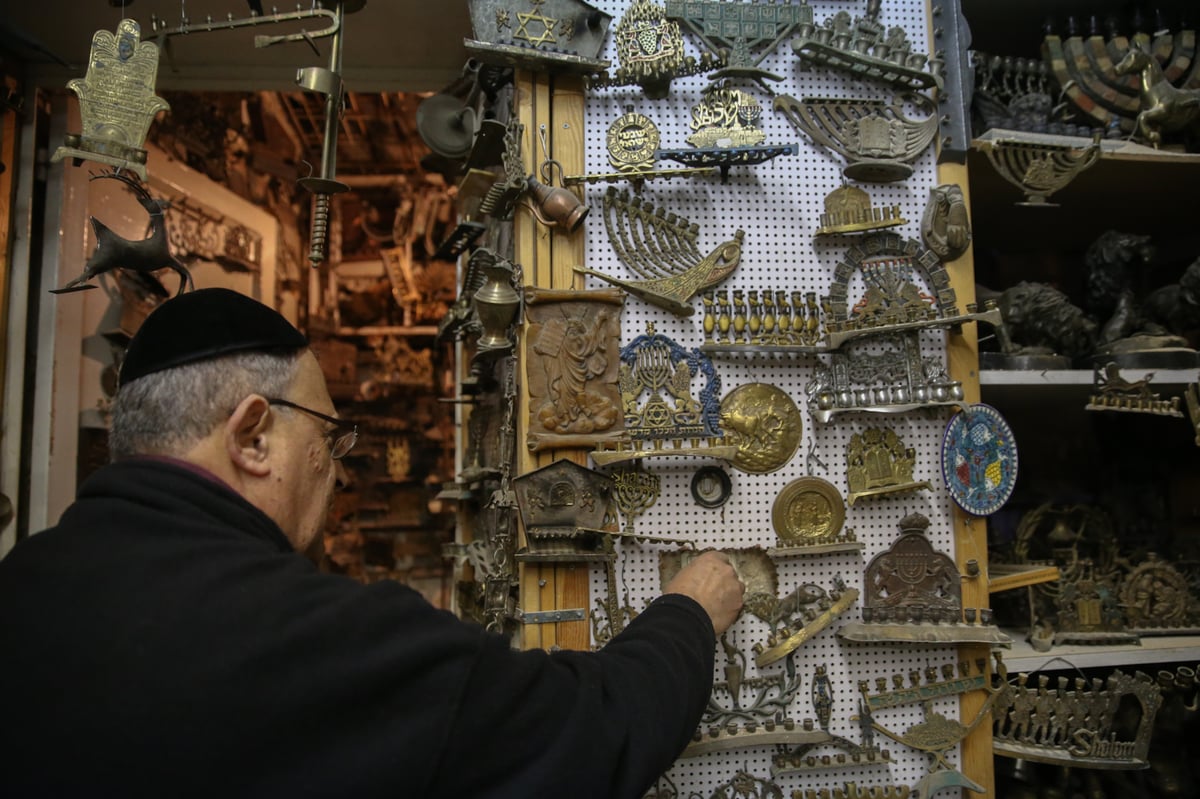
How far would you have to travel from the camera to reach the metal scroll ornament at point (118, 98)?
2.01 m

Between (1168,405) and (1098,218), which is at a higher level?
(1098,218)

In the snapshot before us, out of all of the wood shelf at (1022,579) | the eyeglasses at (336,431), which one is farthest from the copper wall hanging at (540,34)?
the wood shelf at (1022,579)

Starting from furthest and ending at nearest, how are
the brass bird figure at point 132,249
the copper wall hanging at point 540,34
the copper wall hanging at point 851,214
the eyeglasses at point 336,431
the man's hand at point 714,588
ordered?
the copper wall hanging at point 851,214 < the copper wall hanging at point 540,34 < the brass bird figure at point 132,249 < the man's hand at point 714,588 < the eyeglasses at point 336,431

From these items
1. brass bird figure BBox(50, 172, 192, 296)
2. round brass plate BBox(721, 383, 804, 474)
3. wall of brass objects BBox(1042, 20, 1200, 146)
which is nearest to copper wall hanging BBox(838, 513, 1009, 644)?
round brass plate BBox(721, 383, 804, 474)

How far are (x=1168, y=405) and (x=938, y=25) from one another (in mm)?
1364

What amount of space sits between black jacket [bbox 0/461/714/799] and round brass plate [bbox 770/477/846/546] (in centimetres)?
109

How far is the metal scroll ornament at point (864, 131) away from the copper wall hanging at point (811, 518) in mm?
922

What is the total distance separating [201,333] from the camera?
1.40m

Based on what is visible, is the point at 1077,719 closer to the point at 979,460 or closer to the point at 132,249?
the point at 979,460

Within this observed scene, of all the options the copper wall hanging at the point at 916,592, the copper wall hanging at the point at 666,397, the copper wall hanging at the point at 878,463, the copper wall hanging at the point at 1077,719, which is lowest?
the copper wall hanging at the point at 1077,719

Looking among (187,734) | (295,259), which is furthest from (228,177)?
(187,734)

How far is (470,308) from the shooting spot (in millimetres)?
2896

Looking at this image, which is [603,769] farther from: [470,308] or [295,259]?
[295,259]

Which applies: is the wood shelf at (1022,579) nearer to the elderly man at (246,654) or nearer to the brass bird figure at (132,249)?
the elderly man at (246,654)
